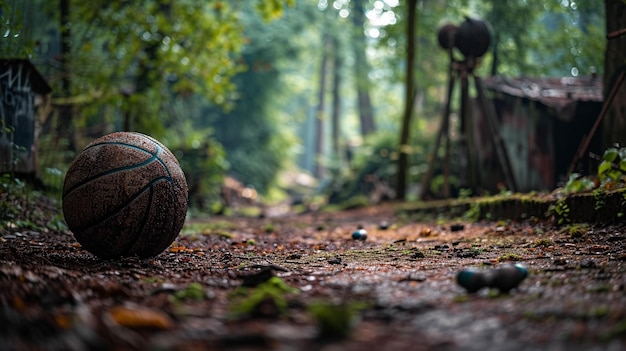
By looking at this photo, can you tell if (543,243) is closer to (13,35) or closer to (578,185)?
(578,185)

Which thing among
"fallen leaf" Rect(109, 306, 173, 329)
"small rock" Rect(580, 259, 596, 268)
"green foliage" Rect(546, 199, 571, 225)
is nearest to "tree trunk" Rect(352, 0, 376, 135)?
"green foliage" Rect(546, 199, 571, 225)

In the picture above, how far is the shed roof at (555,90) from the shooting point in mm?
11808

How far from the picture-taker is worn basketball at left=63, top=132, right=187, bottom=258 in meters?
4.69

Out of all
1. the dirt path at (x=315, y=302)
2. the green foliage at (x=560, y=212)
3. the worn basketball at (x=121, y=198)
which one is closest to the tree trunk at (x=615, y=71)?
the green foliage at (x=560, y=212)

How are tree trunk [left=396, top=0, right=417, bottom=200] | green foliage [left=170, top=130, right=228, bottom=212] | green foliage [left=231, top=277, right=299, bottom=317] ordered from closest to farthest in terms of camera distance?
green foliage [left=231, top=277, right=299, bottom=317] < tree trunk [left=396, top=0, right=417, bottom=200] < green foliage [left=170, top=130, right=228, bottom=212]

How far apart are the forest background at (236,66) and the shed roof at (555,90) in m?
2.63

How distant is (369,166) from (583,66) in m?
8.32

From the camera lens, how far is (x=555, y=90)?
43.5 ft

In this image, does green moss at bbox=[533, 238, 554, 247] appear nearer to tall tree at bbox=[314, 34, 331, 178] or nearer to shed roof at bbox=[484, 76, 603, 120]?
shed roof at bbox=[484, 76, 603, 120]

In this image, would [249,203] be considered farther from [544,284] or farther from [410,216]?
[544,284]

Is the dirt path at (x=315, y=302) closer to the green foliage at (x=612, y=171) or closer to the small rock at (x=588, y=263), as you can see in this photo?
the small rock at (x=588, y=263)

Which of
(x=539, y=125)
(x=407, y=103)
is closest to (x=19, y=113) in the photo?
(x=407, y=103)

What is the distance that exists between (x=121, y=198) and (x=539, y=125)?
10.9 metres

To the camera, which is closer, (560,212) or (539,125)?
(560,212)
